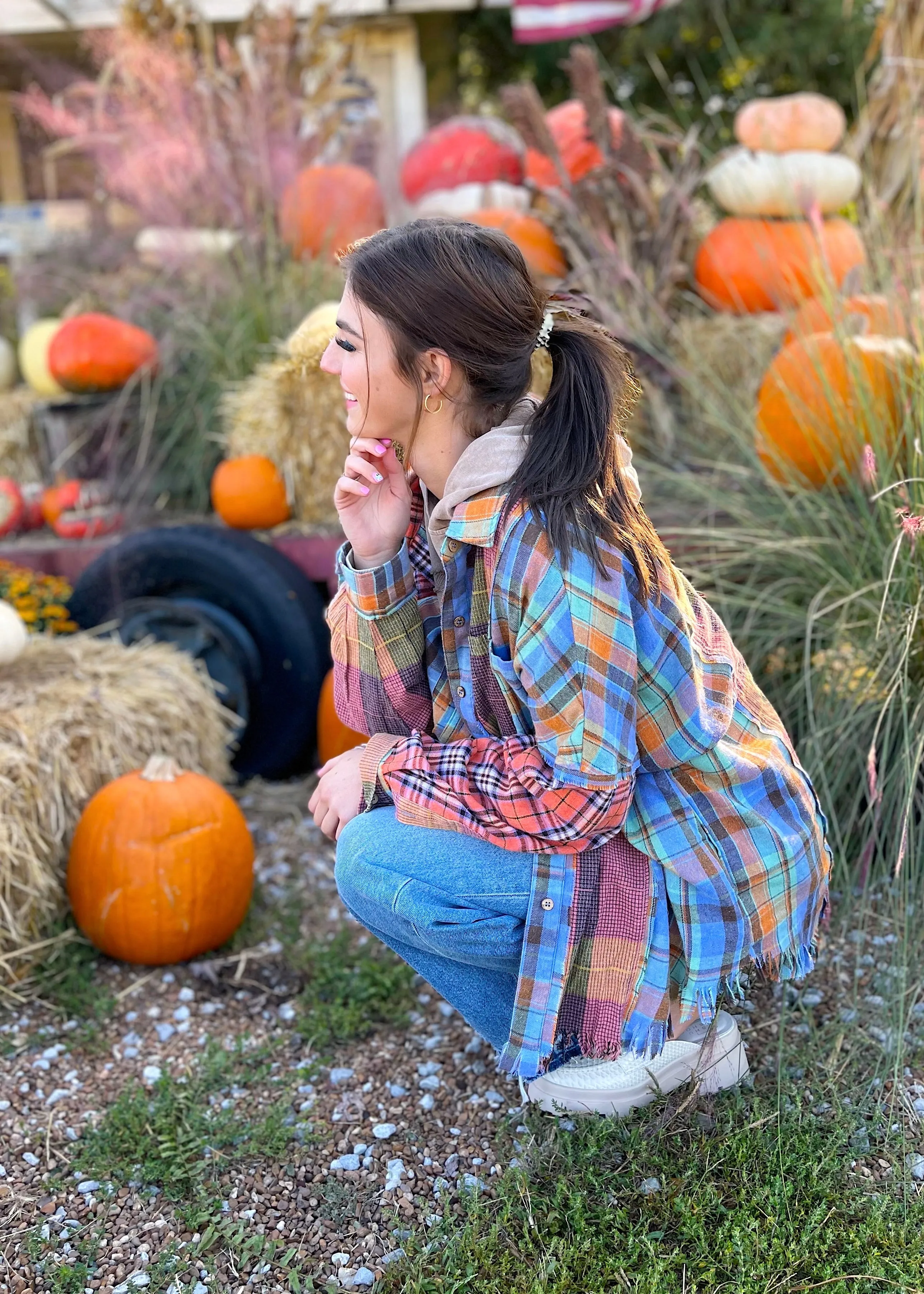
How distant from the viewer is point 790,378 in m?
2.90

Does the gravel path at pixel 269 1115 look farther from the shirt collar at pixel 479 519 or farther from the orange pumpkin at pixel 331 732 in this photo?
the shirt collar at pixel 479 519

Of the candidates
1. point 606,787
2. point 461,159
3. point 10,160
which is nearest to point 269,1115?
point 606,787

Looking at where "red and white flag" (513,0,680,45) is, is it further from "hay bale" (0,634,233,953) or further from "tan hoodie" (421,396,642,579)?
"tan hoodie" (421,396,642,579)

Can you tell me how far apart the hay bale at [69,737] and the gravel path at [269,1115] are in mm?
258

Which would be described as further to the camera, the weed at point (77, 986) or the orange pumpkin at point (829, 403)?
the orange pumpkin at point (829, 403)

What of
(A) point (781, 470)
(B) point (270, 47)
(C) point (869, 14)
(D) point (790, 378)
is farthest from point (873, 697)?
(C) point (869, 14)

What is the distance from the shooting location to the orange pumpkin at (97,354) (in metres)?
3.85

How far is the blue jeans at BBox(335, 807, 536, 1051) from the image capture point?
164 cm

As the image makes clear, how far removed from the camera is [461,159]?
494 cm

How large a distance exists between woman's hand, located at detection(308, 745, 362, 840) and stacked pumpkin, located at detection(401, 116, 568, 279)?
9.46 feet

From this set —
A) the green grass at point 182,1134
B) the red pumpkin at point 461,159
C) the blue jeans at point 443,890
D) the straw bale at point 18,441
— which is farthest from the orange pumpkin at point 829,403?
the straw bale at point 18,441

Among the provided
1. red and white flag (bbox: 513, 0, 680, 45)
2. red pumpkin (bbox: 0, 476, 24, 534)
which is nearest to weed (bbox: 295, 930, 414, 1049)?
red pumpkin (bbox: 0, 476, 24, 534)

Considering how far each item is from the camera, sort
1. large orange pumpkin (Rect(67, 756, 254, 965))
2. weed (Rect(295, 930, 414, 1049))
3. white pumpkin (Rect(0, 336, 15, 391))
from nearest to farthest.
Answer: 1. weed (Rect(295, 930, 414, 1049))
2. large orange pumpkin (Rect(67, 756, 254, 965))
3. white pumpkin (Rect(0, 336, 15, 391))

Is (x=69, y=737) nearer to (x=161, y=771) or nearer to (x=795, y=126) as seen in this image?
(x=161, y=771)
